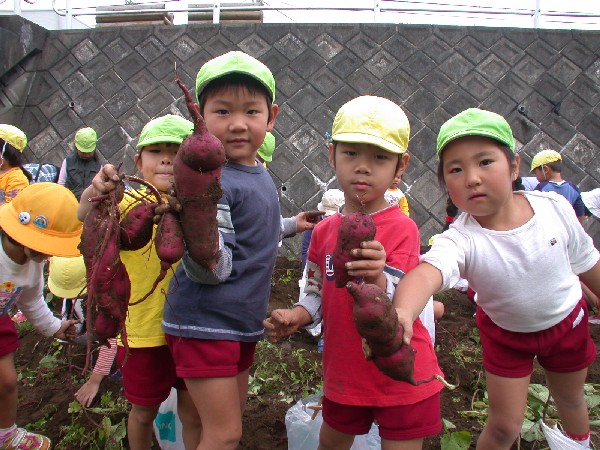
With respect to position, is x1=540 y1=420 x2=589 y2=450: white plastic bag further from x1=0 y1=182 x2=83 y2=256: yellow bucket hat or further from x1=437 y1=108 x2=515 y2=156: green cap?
x1=0 y1=182 x2=83 y2=256: yellow bucket hat

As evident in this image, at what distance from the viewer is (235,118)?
1.67 meters

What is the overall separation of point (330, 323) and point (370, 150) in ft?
2.18

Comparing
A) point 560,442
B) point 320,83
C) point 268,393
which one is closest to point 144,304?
point 268,393

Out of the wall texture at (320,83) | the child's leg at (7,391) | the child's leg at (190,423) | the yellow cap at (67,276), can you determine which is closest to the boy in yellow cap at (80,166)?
the wall texture at (320,83)

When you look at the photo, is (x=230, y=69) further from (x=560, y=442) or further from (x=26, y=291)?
(x=560, y=442)

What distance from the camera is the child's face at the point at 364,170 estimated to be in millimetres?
1643

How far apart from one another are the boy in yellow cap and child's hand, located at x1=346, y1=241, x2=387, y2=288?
4.37 meters

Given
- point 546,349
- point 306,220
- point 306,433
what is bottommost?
point 306,433

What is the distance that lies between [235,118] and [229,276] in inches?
22.7

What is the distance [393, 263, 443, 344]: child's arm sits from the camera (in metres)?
1.33

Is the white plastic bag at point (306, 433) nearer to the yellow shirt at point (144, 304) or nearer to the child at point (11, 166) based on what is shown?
the yellow shirt at point (144, 304)

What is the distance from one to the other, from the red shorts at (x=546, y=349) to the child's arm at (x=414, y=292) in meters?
0.66

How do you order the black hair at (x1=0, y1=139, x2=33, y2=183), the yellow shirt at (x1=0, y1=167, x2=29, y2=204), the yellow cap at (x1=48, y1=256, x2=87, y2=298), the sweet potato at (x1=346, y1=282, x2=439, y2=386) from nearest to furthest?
1. the sweet potato at (x1=346, y1=282, x2=439, y2=386)
2. the yellow cap at (x1=48, y1=256, x2=87, y2=298)
3. the yellow shirt at (x1=0, y1=167, x2=29, y2=204)
4. the black hair at (x1=0, y1=139, x2=33, y2=183)

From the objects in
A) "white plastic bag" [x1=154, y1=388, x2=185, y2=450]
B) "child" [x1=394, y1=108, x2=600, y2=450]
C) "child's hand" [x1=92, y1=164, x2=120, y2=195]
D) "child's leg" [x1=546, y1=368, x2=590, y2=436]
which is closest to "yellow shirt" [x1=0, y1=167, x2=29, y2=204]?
"white plastic bag" [x1=154, y1=388, x2=185, y2=450]
